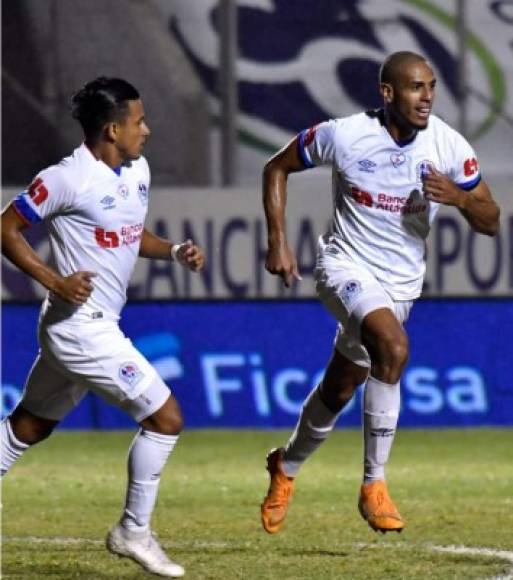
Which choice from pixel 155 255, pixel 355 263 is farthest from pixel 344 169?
pixel 155 255

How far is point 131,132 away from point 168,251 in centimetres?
55

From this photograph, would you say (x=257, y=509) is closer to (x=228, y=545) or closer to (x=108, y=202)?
(x=228, y=545)

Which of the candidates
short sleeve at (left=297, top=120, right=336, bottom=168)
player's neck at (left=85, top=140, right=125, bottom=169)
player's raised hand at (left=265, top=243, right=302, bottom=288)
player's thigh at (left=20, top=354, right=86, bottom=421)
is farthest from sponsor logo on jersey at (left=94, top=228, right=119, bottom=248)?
short sleeve at (left=297, top=120, right=336, bottom=168)

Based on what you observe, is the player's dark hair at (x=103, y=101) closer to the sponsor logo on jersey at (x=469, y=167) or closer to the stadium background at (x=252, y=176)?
the sponsor logo on jersey at (x=469, y=167)

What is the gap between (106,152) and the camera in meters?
6.22

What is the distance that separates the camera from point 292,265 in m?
6.75

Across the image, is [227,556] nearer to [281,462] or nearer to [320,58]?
[281,462]

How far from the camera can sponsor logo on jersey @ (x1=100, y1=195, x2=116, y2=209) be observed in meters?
6.14

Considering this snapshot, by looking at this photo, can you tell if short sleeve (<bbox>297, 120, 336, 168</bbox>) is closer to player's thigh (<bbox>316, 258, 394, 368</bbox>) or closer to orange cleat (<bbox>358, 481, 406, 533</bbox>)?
player's thigh (<bbox>316, 258, 394, 368</bbox>)

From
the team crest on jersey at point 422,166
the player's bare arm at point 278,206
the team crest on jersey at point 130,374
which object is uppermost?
the team crest on jersey at point 422,166

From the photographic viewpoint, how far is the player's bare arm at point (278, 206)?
22.1 feet

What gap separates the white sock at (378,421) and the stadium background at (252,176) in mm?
6069

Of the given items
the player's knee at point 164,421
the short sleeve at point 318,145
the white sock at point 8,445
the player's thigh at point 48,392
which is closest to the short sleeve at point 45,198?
the player's thigh at point 48,392

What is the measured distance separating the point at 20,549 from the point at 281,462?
3.87ft
